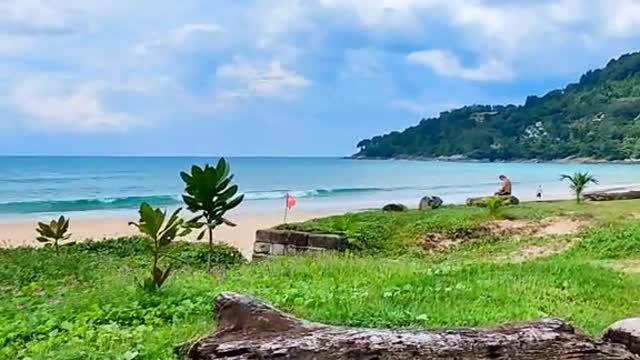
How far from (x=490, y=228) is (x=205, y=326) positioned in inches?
364

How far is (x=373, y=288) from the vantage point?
6.05 metres

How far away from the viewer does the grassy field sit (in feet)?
14.4

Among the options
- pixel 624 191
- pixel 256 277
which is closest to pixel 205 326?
pixel 256 277

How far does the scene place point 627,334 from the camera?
338cm

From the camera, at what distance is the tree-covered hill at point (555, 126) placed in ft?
230

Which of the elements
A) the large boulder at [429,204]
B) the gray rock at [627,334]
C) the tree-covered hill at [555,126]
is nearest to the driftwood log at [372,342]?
the gray rock at [627,334]

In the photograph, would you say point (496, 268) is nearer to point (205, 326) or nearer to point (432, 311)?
point (432, 311)

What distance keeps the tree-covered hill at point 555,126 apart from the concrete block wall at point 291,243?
2482 inches

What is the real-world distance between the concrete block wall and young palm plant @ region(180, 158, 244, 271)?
15.1 feet

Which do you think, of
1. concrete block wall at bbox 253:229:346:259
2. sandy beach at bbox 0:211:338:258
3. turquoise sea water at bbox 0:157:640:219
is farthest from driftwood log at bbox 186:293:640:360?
turquoise sea water at bbox 0:157:640:219

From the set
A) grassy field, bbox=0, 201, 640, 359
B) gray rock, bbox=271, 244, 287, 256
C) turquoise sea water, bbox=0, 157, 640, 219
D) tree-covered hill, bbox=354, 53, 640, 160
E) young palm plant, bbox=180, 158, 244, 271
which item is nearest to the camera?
grassy field, bbox=0, 201, 640, 359

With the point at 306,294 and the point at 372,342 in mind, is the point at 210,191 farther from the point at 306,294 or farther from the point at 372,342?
the point at 372,342

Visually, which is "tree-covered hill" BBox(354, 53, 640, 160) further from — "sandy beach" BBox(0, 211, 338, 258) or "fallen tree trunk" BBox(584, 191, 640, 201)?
"fallen tree trunk" BBox(584, 191, 640, 201)

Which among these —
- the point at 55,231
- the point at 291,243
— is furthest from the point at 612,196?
the point at 55,231
